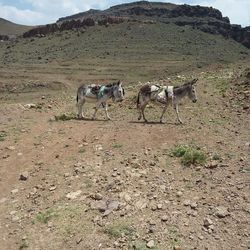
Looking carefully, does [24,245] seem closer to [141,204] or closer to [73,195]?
[73,195]

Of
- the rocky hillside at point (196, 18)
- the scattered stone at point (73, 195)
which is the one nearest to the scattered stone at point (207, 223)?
the scattered stone at point (73, 195)

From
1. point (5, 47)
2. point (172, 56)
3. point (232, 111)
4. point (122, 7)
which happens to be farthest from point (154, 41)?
point (232, 111)

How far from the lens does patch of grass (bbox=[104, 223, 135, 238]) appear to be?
399 inches

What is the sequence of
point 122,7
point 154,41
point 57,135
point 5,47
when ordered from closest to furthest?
point 57,135 < point 154,41 < point 5,47 < point 122,7

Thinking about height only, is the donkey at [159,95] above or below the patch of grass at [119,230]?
above

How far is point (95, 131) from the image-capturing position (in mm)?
16359

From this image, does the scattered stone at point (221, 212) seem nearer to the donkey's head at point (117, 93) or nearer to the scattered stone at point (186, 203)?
the scattered stone at point (186, 203)

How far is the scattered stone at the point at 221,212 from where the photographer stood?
1045 cm

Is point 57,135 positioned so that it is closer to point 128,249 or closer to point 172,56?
point 128,249

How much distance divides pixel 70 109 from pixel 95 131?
6.32 meters

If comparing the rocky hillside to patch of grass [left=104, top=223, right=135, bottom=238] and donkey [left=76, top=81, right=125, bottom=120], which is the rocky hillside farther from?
patch of grass [left=104, top=223, right=135, bottom=238]

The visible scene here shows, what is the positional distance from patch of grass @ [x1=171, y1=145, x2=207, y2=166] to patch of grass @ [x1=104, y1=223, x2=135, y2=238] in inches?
121

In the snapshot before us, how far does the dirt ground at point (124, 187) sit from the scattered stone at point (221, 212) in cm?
2

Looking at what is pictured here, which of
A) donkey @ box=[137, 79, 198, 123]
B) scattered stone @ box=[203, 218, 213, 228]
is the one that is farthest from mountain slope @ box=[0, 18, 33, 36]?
scattered stone @ box=[203, 218, 213, 228]
